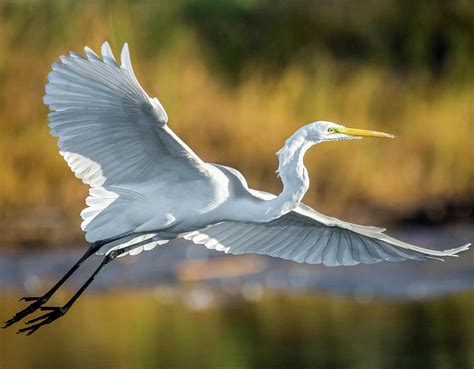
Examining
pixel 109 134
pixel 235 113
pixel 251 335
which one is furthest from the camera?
pixel 235 113

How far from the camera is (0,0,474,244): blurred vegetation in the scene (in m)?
12.3

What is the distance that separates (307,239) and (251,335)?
1949mm

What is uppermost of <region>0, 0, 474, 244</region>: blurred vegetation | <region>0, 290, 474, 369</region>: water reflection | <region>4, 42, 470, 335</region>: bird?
<region>4, 42, 470, 335</region>: bird

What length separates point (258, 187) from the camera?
12.7m

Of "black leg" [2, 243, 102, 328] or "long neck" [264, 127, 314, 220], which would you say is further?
"black leg" [2, 243, 102, 328]

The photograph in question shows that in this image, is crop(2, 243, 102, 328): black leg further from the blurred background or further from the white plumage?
the blurred background

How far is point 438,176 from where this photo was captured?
518 inches

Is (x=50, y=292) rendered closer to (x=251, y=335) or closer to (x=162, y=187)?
(x=162, y=187)

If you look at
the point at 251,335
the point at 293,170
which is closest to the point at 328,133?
the point at 293,170

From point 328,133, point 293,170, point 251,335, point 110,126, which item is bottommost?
point 251,335

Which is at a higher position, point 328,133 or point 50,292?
point 328,133

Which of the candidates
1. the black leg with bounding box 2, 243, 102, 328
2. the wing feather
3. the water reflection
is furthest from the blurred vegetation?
the wing feather

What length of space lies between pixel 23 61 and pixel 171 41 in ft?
5.85

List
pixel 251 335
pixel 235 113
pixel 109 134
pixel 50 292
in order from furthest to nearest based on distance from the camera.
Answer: pixel 235 113 → pixel 251 335 → pixel 50 292 → pixel 109 134
